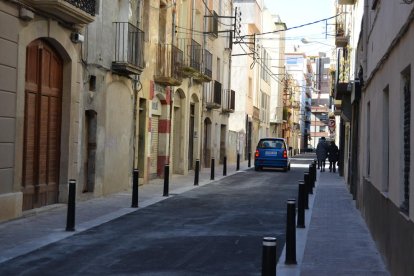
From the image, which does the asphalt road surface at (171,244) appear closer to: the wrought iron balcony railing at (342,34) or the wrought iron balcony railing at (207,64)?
the wrought iron balcony railing at (207,64)

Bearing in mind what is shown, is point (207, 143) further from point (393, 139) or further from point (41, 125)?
point (393, 139)

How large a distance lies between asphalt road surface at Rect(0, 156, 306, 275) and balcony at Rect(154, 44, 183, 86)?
7460 millimetres

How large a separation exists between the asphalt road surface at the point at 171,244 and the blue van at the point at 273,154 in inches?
614

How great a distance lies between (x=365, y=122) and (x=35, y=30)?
277 inches

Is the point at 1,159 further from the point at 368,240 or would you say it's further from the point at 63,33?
the point at 368,240

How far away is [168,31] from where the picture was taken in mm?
23609

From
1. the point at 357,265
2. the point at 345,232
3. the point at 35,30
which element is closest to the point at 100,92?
the point at 35,30

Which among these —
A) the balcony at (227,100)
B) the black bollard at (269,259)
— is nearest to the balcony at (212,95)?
Result: the balcony at (227,100)

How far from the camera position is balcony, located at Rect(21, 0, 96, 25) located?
12.4 m

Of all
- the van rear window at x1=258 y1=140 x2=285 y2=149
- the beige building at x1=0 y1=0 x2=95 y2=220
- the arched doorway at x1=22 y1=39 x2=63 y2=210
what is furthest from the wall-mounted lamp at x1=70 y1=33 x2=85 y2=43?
the van rear window at x1=258 y1=140 x2=285 y2=149

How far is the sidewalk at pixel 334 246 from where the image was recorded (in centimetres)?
791

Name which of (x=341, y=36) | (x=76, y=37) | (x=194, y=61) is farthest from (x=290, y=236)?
(x=341, y=36)

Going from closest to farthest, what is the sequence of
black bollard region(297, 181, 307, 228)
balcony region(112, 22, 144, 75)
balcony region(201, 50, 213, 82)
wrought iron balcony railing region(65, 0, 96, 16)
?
1. black bollard region(297, 181, 307, 228)
2. wrought iron balcony railing region(65, 0, 96, 16)
3. balcony region(112, 22, 144, 75)
4. balcony region(201, 50, 213, 82)

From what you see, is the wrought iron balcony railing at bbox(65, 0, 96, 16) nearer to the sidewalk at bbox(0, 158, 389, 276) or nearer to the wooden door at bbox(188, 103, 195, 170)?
the sidewalk at bbox(0, 158, 389, 276)
